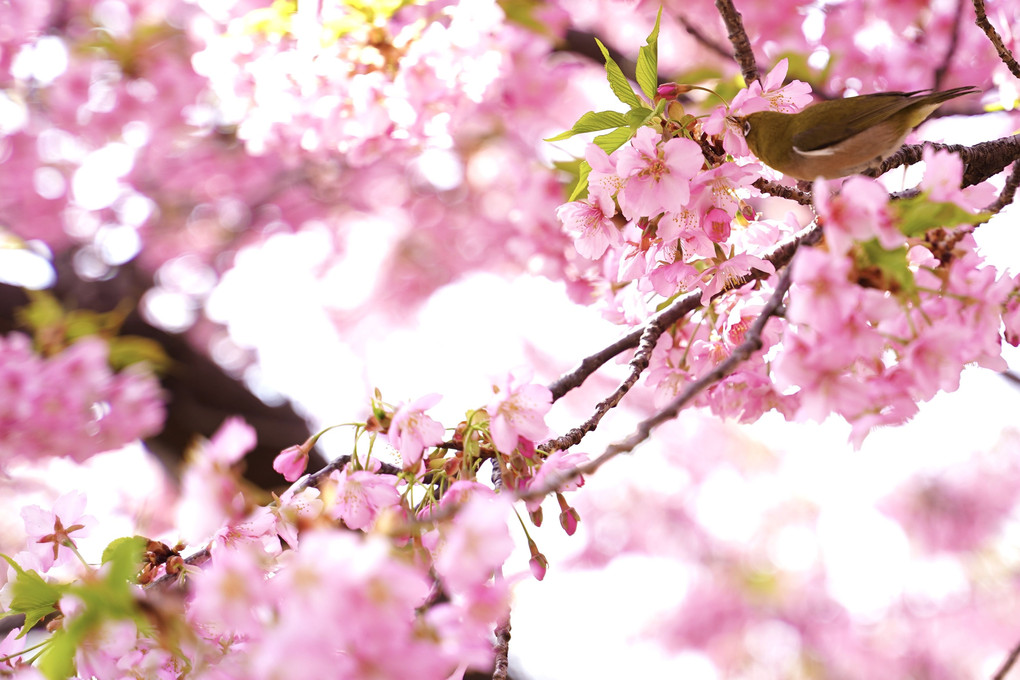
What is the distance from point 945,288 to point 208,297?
4.96m

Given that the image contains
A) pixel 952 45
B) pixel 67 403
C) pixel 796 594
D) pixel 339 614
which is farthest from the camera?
pixel 796 594

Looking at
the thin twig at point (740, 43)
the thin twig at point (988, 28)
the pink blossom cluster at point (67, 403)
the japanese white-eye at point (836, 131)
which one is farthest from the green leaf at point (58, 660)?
the pink blossom cluster at point (67, 403)

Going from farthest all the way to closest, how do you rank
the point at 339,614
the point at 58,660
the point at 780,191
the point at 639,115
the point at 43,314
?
1. the point at 43,314
2. the point at 780,191
3. the point at 639,115
4. the point at 58,660
5. the point at 339,614

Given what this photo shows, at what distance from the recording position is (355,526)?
0.87m

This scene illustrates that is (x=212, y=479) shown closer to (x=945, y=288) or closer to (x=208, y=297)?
(x=945, y=288)

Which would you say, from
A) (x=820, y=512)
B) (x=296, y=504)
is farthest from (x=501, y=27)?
(x=820, y=512)

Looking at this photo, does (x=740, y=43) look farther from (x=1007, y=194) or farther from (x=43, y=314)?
(x=43, y=314)

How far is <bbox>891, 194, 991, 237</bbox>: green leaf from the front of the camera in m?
0.72

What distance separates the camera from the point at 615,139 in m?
0.97

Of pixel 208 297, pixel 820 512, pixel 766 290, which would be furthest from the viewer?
pixel 820 512

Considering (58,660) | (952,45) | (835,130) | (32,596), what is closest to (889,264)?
(835,130)

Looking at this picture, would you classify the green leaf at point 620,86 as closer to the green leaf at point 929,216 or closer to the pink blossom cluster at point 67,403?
the green leaf at point 929,216

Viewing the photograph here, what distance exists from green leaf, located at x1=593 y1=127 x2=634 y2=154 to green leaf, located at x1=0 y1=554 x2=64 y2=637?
883 mm

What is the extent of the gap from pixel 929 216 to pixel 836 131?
314mm
